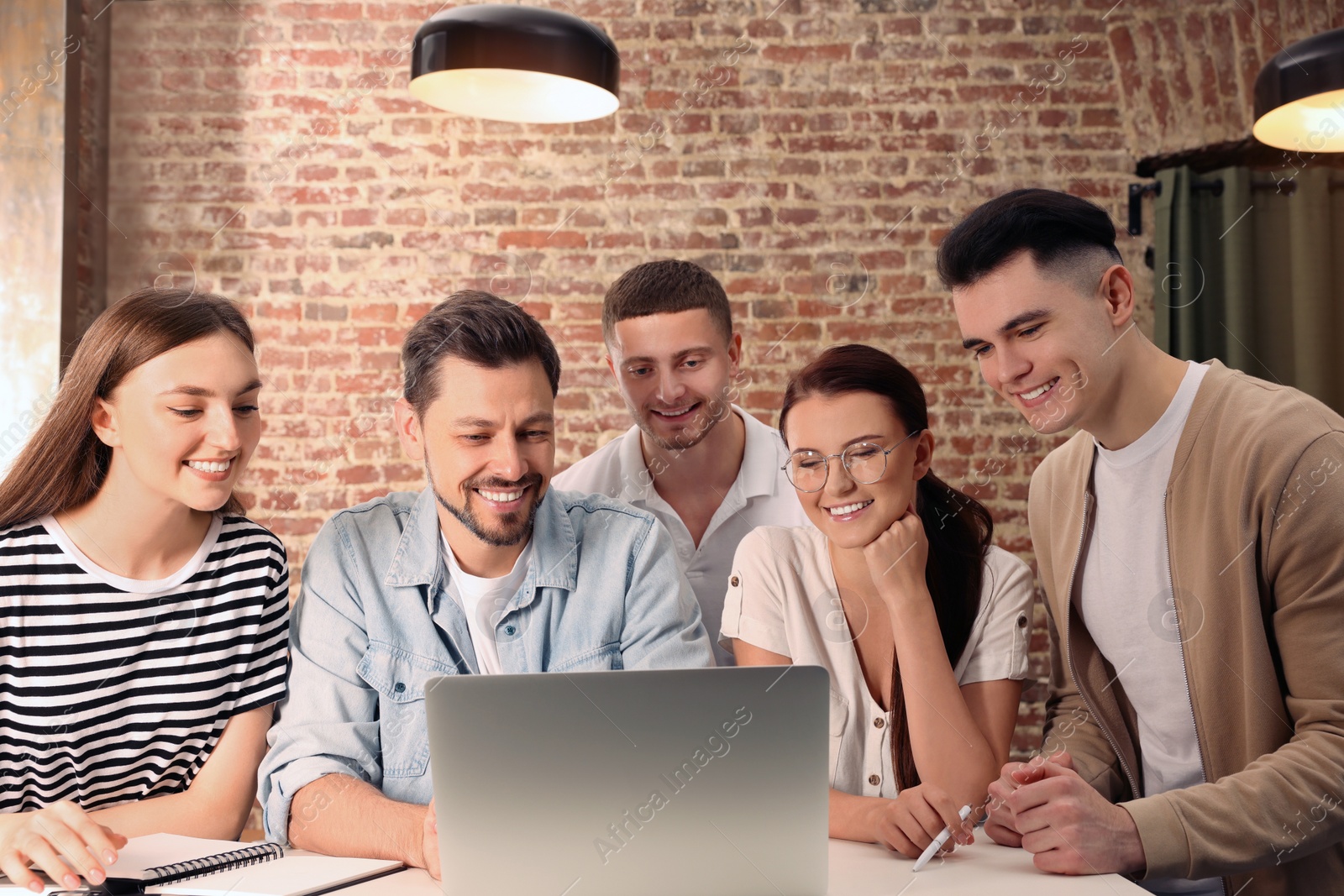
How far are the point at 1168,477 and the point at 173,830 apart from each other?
175 cm

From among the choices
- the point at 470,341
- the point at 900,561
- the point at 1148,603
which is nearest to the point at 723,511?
the point at 900,561

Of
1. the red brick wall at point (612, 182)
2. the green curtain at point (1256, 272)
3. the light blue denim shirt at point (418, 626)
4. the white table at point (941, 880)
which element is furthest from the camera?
the red brick wall at point (612, 182)

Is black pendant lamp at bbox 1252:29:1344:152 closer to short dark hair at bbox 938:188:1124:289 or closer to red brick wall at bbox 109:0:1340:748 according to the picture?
short dark hair at bbox 938:188:1124:289

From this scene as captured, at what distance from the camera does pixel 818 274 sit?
3.41 metres

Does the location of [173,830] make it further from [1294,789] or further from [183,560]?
[1294,789]

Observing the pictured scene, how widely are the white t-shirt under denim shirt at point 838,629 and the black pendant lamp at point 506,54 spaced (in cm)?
99

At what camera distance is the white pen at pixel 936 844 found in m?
1.26

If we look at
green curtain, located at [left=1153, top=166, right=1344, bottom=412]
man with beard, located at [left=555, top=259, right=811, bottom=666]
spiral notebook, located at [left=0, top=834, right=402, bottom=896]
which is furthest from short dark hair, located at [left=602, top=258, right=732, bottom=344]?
green curtain, located at [left=1153, top=166, right=1344, bottom=412]

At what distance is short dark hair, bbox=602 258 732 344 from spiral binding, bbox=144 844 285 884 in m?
1.33

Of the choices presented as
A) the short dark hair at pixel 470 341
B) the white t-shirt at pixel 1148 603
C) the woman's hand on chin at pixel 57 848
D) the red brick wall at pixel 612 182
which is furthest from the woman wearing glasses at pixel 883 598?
the red brick wall at pixel 612 182

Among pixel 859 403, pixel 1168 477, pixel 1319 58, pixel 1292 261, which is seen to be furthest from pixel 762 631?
pixel 1292 261

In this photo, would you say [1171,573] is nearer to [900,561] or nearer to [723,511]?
[900,561]

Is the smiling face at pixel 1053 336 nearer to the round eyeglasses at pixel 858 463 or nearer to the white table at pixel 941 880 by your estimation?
the round eyeglasses at pixel 858 463

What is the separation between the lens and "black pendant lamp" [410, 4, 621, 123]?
6.08 ft
